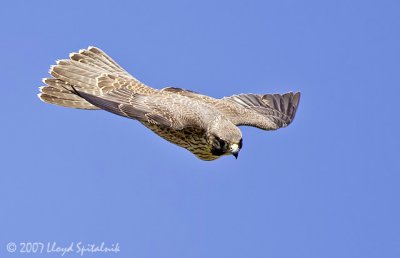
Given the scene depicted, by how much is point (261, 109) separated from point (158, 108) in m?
2.56

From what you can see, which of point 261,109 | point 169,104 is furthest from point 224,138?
point 261,109

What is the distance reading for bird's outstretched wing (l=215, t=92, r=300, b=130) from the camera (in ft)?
40.7

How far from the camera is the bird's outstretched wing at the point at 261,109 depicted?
12391 mm

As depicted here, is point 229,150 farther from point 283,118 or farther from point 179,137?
point 283,118

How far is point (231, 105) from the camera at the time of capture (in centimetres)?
1255

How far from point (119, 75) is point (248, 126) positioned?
1.92 m

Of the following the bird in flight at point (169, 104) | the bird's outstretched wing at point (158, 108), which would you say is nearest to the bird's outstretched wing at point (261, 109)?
the bird in flight at point (169, 104)

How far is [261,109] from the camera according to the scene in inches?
532

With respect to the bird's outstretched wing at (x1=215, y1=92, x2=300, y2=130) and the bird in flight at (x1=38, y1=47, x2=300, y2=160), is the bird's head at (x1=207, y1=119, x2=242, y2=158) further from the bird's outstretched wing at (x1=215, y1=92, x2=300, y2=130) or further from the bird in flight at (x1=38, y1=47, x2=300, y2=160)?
the bird's outstretched wing at (x1=215, y1=92, x2=300, y2=130)

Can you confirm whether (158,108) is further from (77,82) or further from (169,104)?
(77,82)

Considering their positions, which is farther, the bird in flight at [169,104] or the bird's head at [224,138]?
the bird in flight at [169,104]

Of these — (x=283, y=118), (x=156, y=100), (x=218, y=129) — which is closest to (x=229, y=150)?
(x=218, y=129)

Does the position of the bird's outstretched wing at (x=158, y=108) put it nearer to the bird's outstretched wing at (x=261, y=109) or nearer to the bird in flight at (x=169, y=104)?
the bird in flight at (x=169, y=104)

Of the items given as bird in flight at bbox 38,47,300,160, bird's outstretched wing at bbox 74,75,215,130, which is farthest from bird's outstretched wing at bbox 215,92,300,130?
bird's outstretched wing at bbox 74,75,215,130
